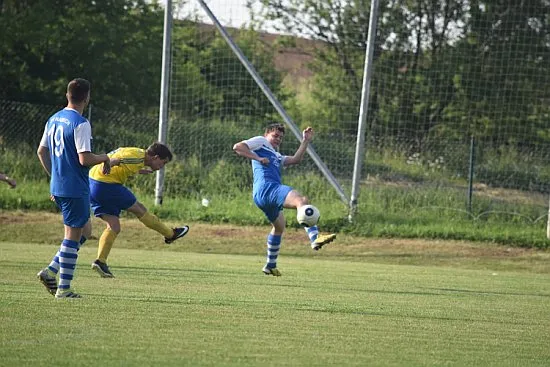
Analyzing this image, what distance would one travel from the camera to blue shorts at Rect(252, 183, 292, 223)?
1377 cm

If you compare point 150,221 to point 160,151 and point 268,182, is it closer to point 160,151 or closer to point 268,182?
point 160,151

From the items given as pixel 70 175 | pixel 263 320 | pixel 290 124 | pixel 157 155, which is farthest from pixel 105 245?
pixel 290 124

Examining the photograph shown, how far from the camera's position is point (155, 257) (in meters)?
16.7

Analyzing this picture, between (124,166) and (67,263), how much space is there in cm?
321

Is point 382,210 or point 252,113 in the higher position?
point 252,113

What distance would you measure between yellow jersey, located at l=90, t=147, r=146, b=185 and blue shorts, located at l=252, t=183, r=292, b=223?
1739 millimetres

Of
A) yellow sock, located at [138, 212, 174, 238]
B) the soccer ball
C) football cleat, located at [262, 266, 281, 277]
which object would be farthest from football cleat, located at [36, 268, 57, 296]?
football cleat, located at [262, 266, 281, 277]

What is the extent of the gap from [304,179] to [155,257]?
7746 millimetres

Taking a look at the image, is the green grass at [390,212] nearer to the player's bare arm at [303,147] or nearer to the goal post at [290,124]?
the goal post at [290,124]

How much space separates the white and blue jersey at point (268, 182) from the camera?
13.8 metres

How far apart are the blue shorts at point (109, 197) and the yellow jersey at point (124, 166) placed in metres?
0.07

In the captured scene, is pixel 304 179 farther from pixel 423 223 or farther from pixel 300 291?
pixel 300 291

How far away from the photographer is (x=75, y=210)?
33.0 feet

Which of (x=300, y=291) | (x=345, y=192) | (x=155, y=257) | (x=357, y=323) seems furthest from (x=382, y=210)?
(x=357, y=323)
